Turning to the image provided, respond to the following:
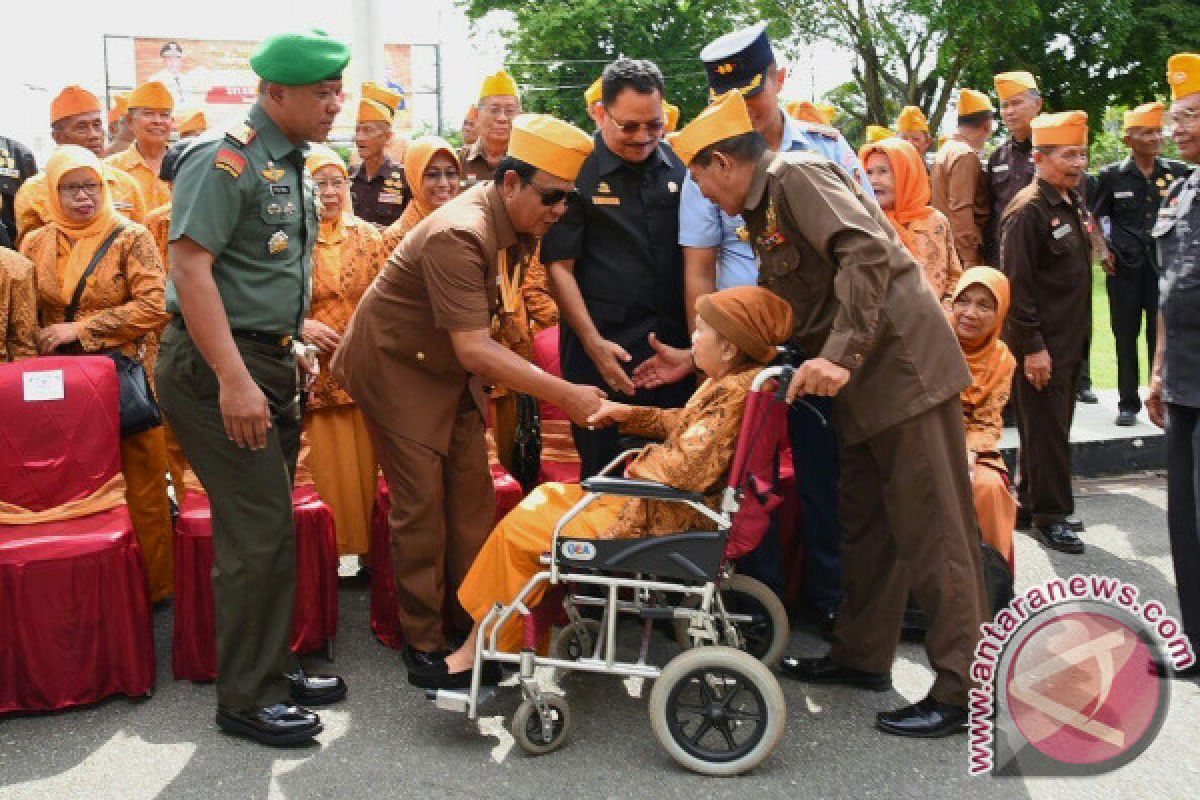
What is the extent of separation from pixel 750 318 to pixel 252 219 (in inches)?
60.9

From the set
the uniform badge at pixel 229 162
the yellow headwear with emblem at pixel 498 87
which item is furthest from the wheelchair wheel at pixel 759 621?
the yellow headwear with emblem at pixel 498 87

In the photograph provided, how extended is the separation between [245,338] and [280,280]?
0.21 metres

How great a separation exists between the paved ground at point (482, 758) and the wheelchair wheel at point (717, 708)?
67mm

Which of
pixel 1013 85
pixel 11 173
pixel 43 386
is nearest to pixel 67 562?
pixel 43 386

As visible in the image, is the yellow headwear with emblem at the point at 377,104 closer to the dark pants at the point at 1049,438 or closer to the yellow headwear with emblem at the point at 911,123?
the dark pants at the point at 1049,438

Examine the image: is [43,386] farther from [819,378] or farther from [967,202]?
[967,202]

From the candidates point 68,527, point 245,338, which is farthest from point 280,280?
point 68,527

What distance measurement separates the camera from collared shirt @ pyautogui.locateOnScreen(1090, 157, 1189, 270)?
8.25 meters

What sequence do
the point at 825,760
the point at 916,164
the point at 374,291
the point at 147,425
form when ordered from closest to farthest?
the point at 825,760 < the point at 374,291 < the point at 147,425 < the point at 916,164

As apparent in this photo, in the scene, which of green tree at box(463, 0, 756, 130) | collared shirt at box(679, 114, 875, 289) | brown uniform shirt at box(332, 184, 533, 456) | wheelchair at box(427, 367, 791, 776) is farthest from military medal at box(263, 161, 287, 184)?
green tree at box(463, 0, 756, 130)

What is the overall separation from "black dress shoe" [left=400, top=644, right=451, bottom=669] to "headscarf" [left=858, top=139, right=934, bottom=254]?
3199 millimetres

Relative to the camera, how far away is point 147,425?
464 centimetres

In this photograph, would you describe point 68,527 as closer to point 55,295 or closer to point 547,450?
point 55,295

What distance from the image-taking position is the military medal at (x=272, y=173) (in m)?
3.60
